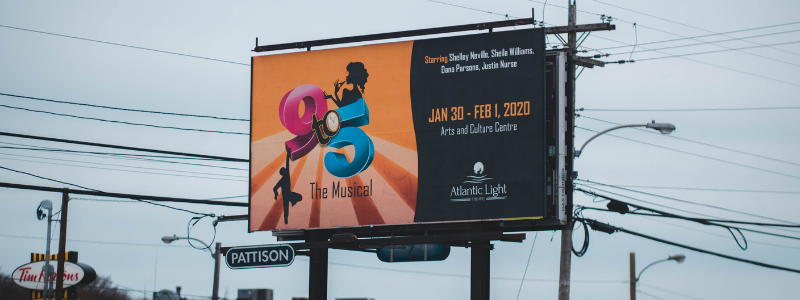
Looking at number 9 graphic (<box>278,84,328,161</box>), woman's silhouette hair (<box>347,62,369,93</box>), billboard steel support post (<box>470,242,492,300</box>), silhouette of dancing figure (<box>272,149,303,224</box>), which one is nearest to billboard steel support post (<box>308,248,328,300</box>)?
silhouette of dancing figure (<box>272,149,303,224</box>)

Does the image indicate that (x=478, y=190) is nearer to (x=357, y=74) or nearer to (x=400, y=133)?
(x=400, y=133)

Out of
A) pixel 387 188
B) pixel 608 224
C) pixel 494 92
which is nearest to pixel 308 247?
pixel 387 188

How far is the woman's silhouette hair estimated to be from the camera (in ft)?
65.6

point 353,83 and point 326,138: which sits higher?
point 353,83

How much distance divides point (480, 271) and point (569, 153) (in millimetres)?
3099

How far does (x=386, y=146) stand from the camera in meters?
19.6

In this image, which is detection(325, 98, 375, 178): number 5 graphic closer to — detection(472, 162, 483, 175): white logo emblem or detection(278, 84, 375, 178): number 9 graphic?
detection(278, 84, 375, 178): number 9 graphic

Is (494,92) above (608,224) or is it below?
above

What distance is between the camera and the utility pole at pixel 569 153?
18.4 metres

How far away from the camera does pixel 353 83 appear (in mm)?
20109

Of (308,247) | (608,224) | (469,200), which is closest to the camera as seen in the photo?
(469,200)

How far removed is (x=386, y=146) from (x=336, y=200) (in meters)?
1.68

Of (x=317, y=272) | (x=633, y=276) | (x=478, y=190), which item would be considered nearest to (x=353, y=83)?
(x=478, y=190)

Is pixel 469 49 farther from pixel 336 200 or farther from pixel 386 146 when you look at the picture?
pixel 336 200
